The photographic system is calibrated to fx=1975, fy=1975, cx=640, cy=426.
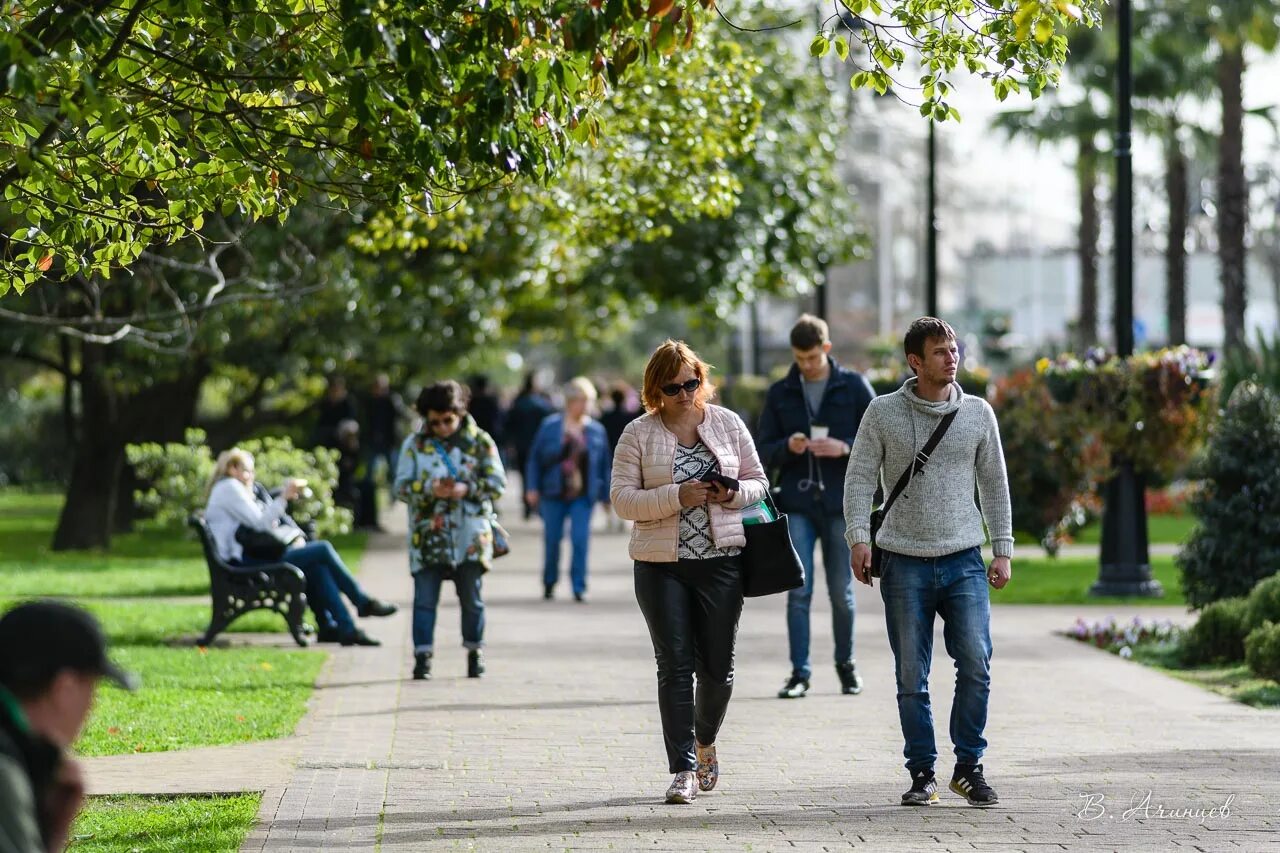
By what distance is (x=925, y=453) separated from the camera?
282 inches

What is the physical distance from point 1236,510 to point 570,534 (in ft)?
18.1

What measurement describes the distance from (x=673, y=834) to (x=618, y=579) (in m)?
11.7

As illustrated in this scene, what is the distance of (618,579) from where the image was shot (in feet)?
59.7

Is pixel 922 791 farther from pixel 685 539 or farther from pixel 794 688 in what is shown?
pixel 794 688

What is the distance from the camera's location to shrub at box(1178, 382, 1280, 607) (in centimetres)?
1273

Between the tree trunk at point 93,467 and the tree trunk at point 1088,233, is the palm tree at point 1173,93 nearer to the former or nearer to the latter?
the tree trunk at point 1088,233

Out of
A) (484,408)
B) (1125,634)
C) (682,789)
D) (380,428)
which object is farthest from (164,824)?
(380,428)

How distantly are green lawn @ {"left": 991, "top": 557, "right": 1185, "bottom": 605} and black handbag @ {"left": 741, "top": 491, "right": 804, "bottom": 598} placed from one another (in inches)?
279

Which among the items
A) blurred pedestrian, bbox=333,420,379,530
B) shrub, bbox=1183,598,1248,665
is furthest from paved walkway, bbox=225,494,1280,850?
blurred pedestrian, bbox=333,420,379,530

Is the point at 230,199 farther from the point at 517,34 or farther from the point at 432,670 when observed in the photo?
the point at 432,670

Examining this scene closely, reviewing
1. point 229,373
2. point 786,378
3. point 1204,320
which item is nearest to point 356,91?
point 786,378

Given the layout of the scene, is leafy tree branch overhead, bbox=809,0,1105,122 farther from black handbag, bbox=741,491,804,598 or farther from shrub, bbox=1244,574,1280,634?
shrub, bbox=1244,574,1280,634

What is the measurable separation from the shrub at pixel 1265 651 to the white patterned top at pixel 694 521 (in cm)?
434

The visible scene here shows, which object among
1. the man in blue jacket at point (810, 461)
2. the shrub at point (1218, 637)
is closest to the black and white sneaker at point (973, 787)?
the man in blue jacket at point (810, 461)
